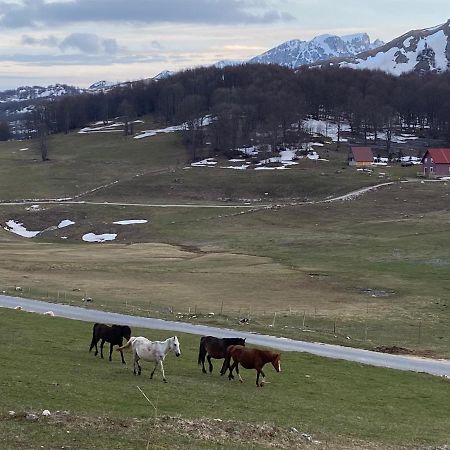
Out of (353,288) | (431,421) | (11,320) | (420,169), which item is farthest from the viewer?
(420,169)

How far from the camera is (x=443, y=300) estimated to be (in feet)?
182

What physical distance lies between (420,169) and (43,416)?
5693 inches

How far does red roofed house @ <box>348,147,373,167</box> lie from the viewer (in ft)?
510

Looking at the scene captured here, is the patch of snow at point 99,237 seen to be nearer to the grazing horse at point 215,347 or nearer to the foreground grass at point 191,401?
the foreground grass at point 191,401

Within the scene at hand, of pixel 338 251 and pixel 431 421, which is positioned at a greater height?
pixel 431 421

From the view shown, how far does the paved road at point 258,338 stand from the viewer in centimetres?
3594

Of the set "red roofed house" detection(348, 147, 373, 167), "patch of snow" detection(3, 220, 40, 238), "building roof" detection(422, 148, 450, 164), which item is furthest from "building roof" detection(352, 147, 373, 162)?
"patch of snow" detection(3, 220, 40, 238)

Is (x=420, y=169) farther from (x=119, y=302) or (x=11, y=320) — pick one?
(x=11, y=320)

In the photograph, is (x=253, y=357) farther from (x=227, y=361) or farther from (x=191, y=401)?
(x=191, y=401)

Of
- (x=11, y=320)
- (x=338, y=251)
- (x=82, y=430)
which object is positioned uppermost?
(x=82, y=430)

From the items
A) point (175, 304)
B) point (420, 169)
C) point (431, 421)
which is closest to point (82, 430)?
point (431, 421)

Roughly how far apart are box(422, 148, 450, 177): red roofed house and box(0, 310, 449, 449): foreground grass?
4684 inches

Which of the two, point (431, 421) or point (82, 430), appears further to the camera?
point (431, 421)

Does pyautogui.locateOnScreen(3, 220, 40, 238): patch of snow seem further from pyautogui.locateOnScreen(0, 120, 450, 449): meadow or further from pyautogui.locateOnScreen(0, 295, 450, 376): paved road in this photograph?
pyautogui.locateOnScreen(0, 295, 450, 376): paved road
